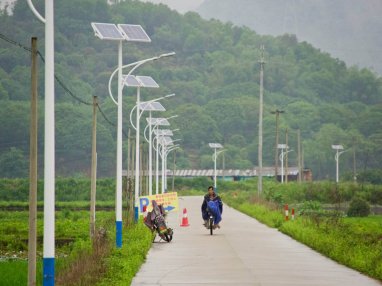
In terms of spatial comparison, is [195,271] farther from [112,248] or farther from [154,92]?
[154,92]

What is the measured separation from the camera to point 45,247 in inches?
595

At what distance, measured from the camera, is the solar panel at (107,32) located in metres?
29.5

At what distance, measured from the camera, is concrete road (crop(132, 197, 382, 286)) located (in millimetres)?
20234

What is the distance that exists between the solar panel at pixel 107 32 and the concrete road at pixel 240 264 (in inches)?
226

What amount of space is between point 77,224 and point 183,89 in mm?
150329

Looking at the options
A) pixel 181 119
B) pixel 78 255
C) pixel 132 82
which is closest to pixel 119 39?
pixel 78 255

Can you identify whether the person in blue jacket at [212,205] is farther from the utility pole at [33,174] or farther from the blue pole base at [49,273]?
the blue pole base at [49,273]

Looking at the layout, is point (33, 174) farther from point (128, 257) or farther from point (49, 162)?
point (128, 257)

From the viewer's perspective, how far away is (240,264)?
23797 millimetres

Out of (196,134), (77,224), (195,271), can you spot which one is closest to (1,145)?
(196,134)

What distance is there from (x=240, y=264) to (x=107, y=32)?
920 cm

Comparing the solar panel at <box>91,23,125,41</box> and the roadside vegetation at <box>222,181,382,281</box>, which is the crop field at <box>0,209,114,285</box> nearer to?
the solar panel at <box>91,23,125,41</box>

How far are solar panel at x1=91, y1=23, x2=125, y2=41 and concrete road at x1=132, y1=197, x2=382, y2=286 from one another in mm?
5732

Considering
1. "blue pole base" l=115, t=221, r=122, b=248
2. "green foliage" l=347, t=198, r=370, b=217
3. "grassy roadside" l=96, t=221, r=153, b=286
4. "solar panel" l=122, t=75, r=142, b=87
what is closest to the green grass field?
"grassy roadside" l=96, t=221, r=153, b=286
